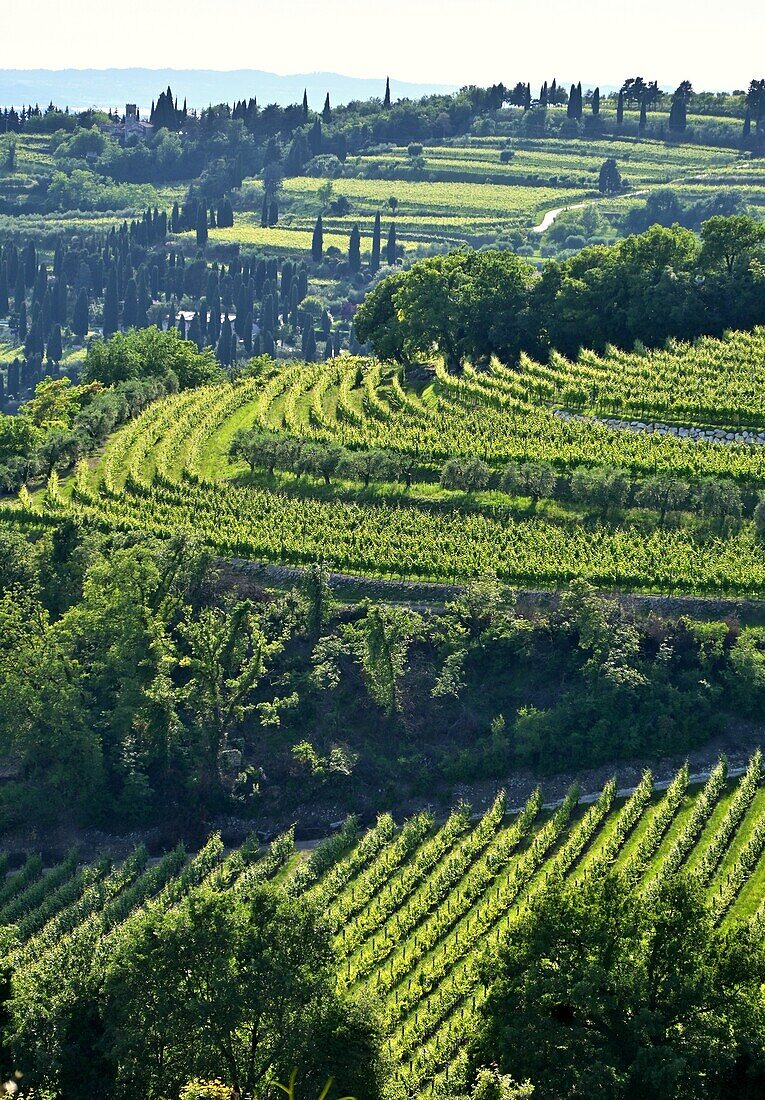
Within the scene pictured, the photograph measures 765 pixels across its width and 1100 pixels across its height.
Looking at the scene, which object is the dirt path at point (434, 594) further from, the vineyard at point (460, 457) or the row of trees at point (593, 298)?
the row of trees at point (593, 298)

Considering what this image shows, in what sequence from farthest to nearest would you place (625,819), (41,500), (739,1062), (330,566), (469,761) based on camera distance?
(41,500) → (330,566) → (469,761) → (625,819) → (739,1062)

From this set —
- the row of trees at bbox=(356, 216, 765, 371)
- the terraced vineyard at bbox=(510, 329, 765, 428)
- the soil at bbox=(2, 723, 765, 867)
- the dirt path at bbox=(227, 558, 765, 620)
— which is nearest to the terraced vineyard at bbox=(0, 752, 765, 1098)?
the soil at bbox=(2, 723, 765, 867)

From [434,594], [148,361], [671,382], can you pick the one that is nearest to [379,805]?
[434,594]

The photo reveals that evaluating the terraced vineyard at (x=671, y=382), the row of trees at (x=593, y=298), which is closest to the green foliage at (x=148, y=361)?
the row of trees at (x=593, y=298)

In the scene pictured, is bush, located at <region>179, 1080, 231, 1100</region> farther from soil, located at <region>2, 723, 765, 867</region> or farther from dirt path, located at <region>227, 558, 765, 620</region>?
dirt path, located at <region>227, 558, 765, 620</region>

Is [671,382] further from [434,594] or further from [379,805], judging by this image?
[379,805]

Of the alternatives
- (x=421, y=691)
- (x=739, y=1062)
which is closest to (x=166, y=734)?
(x=421, y=691)

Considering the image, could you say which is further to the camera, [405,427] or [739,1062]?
[405,427]

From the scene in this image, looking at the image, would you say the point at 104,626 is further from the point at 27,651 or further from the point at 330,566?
the point at 330,566
